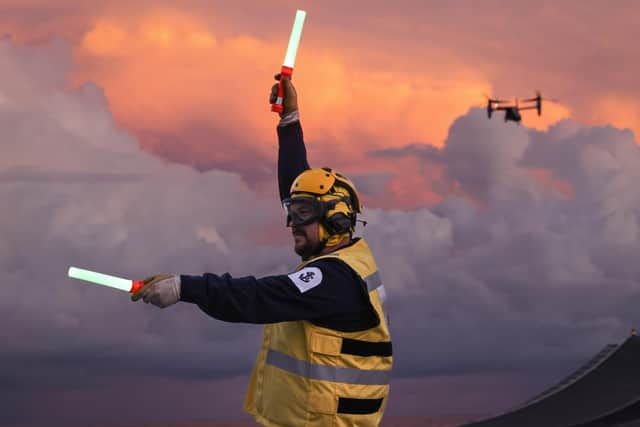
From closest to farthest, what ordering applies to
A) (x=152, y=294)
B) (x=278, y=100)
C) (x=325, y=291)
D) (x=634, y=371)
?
(x=152, y=294) → (x=325, y=291) → (x=278, y=100) → (x=634, y=371)

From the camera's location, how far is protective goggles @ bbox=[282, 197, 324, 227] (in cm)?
853

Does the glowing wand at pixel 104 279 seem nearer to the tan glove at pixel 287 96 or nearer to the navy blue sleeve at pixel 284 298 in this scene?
the navy blue sleeve at pixel 284 298

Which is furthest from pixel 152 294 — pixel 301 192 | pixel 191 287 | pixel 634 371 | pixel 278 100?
pixel 634 371

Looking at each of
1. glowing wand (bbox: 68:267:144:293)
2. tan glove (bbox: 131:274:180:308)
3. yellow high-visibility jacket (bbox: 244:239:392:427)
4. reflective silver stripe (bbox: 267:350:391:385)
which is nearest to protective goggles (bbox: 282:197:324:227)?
yellow high-visibility jacket (bbox: 244:239:392:427)

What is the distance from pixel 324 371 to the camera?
8055mm

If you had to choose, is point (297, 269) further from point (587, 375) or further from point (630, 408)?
point (587, 375)

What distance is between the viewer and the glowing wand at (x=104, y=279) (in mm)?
7273

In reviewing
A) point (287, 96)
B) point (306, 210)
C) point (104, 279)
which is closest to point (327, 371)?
point (306, 210)

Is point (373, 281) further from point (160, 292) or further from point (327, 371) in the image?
point (160, 292)

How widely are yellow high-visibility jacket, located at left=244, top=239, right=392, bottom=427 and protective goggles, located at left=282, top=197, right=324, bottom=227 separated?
0.41 m

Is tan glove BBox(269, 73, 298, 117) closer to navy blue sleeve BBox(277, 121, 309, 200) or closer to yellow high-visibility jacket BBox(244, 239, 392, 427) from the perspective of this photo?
navy blue sleeve BBox(277, 121, 309, 200)

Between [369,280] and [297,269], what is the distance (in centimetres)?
67

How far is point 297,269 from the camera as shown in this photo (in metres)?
8.25

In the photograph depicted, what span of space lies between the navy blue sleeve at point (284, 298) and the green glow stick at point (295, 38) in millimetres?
2690
